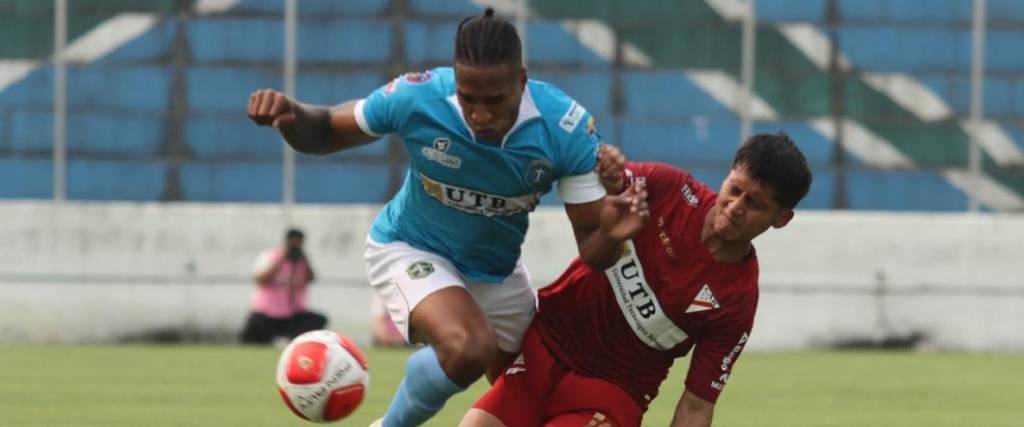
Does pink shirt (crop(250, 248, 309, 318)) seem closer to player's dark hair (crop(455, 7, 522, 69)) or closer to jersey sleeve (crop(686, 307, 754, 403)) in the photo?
jersey sleeve (crop(686, 307, 754, 403))

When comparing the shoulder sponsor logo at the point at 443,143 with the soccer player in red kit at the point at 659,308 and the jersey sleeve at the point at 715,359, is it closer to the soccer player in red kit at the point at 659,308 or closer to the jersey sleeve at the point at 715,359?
the soccer player in red kit at the point at 659,308

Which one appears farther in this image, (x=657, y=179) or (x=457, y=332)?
(x=657, y=179)

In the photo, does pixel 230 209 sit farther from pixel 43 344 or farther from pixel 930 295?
pixel 930 295

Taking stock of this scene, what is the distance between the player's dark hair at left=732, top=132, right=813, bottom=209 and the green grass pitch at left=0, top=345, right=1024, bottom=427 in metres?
3.63

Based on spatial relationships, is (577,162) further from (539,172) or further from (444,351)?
(444,351)

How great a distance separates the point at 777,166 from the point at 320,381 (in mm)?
1847

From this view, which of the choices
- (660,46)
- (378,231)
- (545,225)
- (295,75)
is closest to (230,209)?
(295,75)

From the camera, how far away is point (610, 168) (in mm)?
6629

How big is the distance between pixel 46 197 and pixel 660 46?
656cm

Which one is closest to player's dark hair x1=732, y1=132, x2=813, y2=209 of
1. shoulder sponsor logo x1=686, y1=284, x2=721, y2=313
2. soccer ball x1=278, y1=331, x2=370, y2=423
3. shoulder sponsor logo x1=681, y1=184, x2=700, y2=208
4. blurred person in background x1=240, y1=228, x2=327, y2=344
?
shoulder sponsor logo x1=681, y1=184, x2=700, y2=208

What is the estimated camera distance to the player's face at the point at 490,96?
6367mm

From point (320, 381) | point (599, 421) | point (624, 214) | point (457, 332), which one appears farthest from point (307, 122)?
point (599, 421)

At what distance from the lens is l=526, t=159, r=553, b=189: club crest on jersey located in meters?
6.75

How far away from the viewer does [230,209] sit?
20359 millimetres
